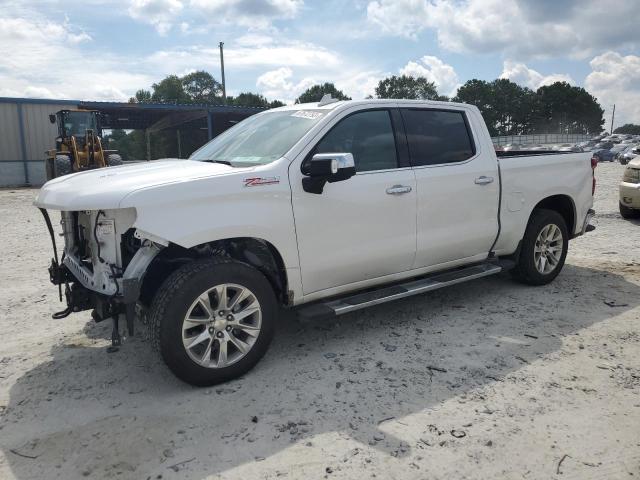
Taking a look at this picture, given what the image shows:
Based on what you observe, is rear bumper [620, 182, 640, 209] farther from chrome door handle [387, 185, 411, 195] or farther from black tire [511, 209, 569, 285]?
chrome door handle [387, 185, 411, 195]

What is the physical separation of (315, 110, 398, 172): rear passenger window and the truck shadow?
4.86ft

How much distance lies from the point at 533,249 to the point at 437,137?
1755 mm

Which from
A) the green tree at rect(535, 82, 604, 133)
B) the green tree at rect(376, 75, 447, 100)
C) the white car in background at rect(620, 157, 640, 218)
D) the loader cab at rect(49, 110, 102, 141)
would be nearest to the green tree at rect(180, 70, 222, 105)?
the green tree at rect(376, 75, 447, 100)

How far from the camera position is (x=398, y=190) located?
4227mm

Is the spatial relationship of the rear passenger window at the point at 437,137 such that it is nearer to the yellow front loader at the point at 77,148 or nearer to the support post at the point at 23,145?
the yellow front loader at the point at 77,148

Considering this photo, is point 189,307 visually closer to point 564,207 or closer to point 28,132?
point 564,207

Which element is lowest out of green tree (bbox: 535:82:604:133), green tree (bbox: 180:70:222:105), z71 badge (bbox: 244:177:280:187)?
z71 badge (bbox: 244:177:280:187)

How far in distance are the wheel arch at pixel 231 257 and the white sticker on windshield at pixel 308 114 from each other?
3.84 feet

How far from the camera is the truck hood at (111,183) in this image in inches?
127

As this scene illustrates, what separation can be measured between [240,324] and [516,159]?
3400 mm

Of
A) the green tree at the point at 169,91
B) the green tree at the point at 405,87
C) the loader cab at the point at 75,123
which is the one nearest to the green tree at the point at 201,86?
the green tree at the point at 169,91

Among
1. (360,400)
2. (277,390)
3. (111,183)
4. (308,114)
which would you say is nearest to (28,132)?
(308,114)

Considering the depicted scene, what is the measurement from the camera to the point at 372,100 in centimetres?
439

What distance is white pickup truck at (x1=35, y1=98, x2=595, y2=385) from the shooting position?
333 centimetres
